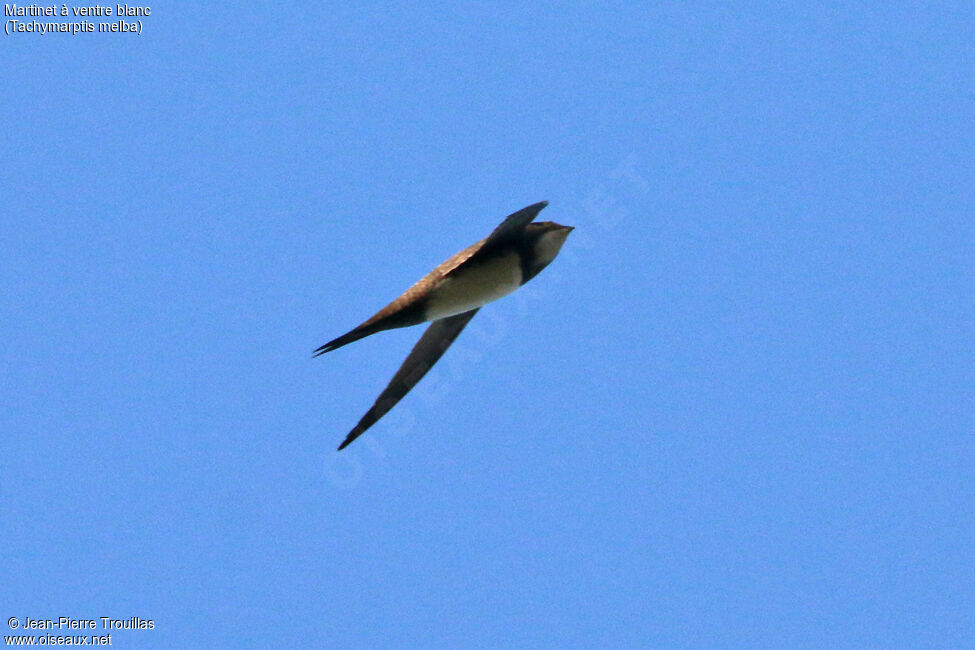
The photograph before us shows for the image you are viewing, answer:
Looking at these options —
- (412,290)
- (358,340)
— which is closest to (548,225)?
(412,290)

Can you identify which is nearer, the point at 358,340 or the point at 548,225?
the point at 358,340

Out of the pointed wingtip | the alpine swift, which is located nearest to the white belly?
the alpine swift

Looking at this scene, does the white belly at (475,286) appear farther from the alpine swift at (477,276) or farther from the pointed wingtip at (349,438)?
the pointed wingtip at (349,438)

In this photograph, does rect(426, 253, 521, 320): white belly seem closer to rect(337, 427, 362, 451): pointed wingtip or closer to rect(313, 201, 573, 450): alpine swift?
rect(313, 201, 573, 450): alpine swift

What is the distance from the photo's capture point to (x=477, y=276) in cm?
1134

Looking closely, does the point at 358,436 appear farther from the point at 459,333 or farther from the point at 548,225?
the point at 548,225

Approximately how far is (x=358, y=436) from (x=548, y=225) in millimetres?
4151

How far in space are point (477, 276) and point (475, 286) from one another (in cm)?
15

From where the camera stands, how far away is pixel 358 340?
11250mm

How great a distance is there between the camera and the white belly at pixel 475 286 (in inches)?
443

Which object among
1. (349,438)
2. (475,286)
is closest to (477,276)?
(475,286)

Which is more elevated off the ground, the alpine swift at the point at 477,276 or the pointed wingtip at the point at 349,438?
the alpine swift at the point at 477,276

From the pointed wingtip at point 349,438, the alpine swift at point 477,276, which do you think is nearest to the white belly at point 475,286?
the alpine swift at point 477,276

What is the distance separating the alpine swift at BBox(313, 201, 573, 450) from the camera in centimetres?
1117
